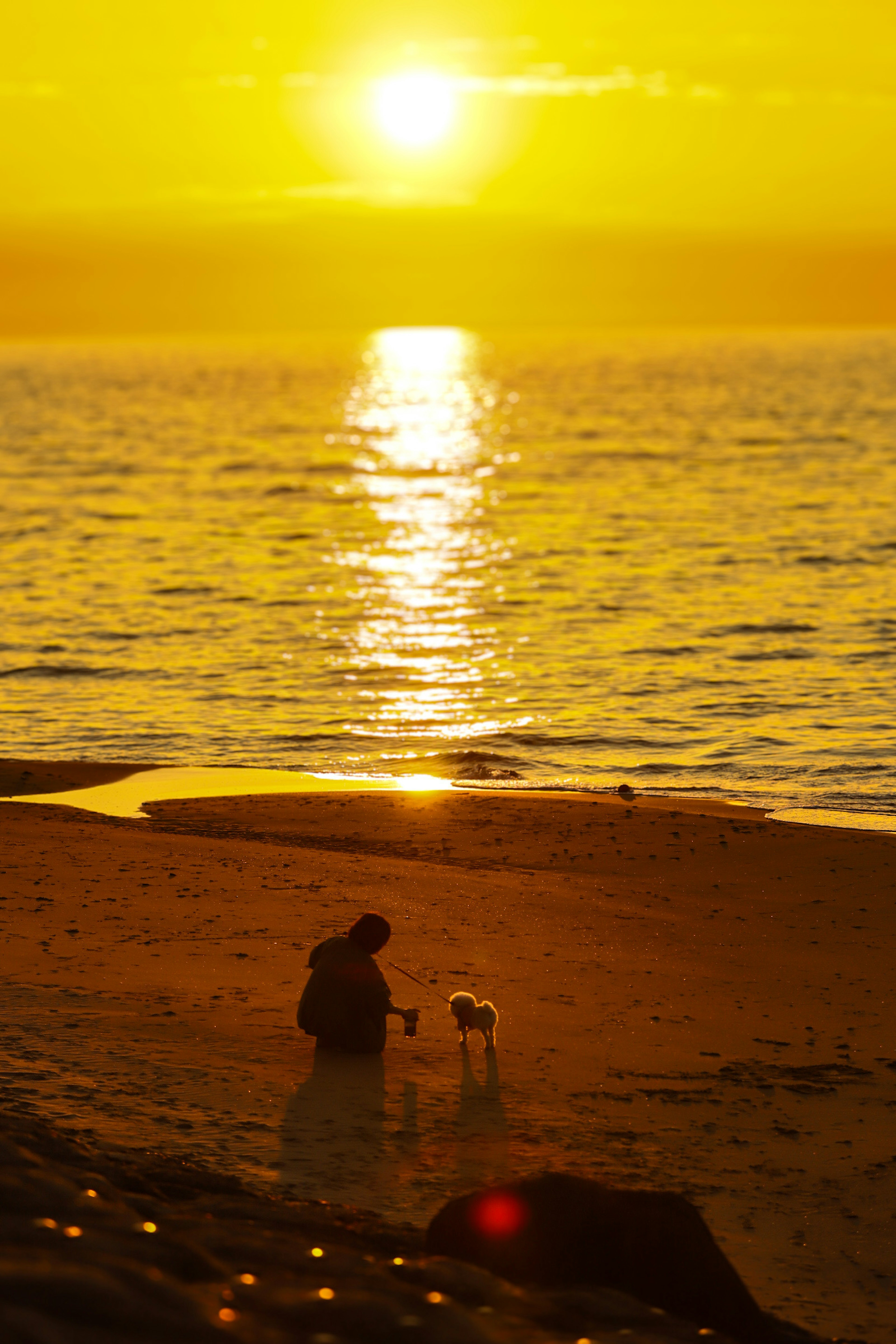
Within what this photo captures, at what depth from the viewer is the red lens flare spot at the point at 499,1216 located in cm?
589

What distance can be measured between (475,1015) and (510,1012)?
110cm

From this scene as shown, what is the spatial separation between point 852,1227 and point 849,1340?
104cm

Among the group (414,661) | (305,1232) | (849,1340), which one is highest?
(414,661)

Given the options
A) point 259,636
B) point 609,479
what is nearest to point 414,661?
point 259,636

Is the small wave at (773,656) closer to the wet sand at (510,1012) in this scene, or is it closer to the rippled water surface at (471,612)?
the rippled water surface at (471,612)

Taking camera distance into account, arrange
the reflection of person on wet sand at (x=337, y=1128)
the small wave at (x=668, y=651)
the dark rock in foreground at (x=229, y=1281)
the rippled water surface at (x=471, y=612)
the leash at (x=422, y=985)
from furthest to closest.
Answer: the small wave at (x=668, y=651)
the rippled water surface at (x=471, y=612)
the leash at (x=422, y=985)
the reflection of person on wet sand at (x=337, y=1128)
the dark rock in foreground at (x=229, y=1281)

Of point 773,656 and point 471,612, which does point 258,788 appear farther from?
point 471,612

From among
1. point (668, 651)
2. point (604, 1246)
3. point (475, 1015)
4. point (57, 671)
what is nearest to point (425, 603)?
point (668, 651)

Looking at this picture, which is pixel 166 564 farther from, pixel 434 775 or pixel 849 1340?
pixel 849 1340

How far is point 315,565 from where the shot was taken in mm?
39594

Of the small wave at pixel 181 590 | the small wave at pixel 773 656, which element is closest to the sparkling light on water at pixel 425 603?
the small wave at pixel 181 590

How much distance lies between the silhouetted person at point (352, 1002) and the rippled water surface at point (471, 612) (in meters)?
9.29

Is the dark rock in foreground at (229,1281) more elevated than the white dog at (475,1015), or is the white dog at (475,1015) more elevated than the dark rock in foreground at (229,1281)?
the white dog at (475,1015)

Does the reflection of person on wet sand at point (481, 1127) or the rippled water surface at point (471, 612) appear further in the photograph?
the rippled water surface at point (471, 612)
